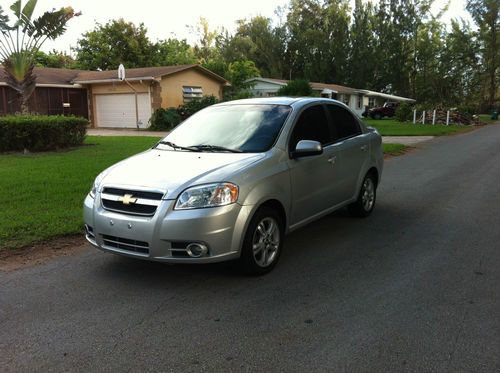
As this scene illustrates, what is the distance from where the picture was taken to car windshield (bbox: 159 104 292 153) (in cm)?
511

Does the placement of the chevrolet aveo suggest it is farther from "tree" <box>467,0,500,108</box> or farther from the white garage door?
"tree" <box>467,0,500,108</box>

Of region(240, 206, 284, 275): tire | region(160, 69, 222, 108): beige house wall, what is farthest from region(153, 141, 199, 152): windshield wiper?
region(160, 69, 222, 108): beige house wall

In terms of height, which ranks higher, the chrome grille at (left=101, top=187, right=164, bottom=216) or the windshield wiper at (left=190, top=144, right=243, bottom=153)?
the windshield wiper at (left=190, top=144, right=243, bottom=153)

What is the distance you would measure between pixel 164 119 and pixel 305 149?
69.9 ft

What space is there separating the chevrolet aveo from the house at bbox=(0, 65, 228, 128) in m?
21.1

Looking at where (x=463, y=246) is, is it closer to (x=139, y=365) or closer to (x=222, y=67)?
(x=139, y=365)

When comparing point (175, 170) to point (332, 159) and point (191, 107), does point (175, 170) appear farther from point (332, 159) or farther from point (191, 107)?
point (191, 107)

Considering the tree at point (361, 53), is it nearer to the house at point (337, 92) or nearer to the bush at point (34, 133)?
the house at point (337, 92)

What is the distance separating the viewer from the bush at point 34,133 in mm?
13133

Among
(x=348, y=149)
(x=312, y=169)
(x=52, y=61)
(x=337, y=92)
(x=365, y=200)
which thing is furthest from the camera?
(x=52, y=61)

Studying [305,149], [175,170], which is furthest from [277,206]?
[175,170]

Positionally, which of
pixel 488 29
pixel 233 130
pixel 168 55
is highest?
pixel 488 29

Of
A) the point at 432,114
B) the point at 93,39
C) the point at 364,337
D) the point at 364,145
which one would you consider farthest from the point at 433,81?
the point at 364,337

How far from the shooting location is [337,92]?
4300cm
